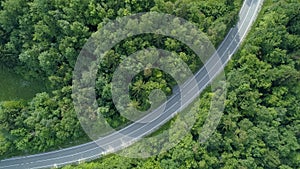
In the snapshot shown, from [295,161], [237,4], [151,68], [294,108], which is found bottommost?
[295,161]

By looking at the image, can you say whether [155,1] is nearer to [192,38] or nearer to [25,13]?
[192,38]

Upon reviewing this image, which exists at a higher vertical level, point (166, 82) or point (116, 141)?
point (166, 82)

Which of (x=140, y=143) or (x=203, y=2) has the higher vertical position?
(x=203, y=2)

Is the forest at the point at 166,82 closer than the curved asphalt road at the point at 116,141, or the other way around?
the forest at the point at 166,82

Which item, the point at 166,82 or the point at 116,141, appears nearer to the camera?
the point at 166,82

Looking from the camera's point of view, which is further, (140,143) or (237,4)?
(237,4)

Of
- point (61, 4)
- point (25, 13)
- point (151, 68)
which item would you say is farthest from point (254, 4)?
point (25, 13)

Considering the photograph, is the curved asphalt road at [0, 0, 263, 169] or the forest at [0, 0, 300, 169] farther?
the curved asphalt road at [0, 0, 263, 169]
